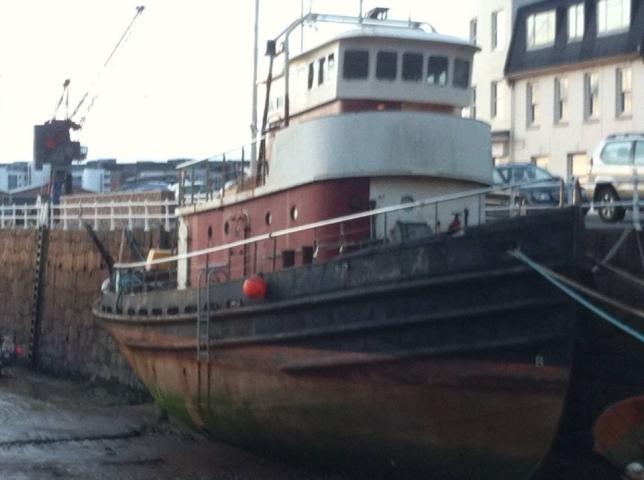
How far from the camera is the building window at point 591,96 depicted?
3616 centimetres

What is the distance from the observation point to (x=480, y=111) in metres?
40.4

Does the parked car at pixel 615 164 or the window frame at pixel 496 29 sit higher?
the window frame at pixel 496 29

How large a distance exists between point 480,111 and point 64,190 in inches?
492

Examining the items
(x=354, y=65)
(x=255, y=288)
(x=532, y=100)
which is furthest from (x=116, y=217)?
(x=532, y=100)

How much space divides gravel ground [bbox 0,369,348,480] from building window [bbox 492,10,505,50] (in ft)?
72.4

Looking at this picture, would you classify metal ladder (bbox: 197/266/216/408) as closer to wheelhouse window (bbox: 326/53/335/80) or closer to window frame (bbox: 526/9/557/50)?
wheelhouse window (bbox: 326/53/335/80)

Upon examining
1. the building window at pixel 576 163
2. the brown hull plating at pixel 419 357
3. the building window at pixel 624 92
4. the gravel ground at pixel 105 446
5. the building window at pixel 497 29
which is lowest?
the gravel ground at pixel 105 446

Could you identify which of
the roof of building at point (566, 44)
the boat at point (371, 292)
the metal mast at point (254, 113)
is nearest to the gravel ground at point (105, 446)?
the boat at point (371, 292)

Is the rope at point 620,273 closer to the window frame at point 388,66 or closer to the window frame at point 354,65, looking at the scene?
the window frame at point 388,66

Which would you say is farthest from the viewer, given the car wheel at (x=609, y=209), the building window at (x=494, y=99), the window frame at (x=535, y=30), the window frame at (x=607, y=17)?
the building window at (x=494, y=99)

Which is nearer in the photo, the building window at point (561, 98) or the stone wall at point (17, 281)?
the stone wall at point (17, 281)

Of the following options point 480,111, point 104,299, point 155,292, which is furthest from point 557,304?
point 480,111

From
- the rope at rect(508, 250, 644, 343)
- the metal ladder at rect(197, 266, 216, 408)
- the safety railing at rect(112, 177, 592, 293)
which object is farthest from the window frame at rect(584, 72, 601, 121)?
the rope at rect(508, 250, 644, 343)

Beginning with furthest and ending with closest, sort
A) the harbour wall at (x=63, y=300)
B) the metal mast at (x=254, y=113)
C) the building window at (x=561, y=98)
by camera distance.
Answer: the building window at (x=561, y=98)
the harbour wall at (x=63, y=300)
the metal mast at (x=254, y=113)
